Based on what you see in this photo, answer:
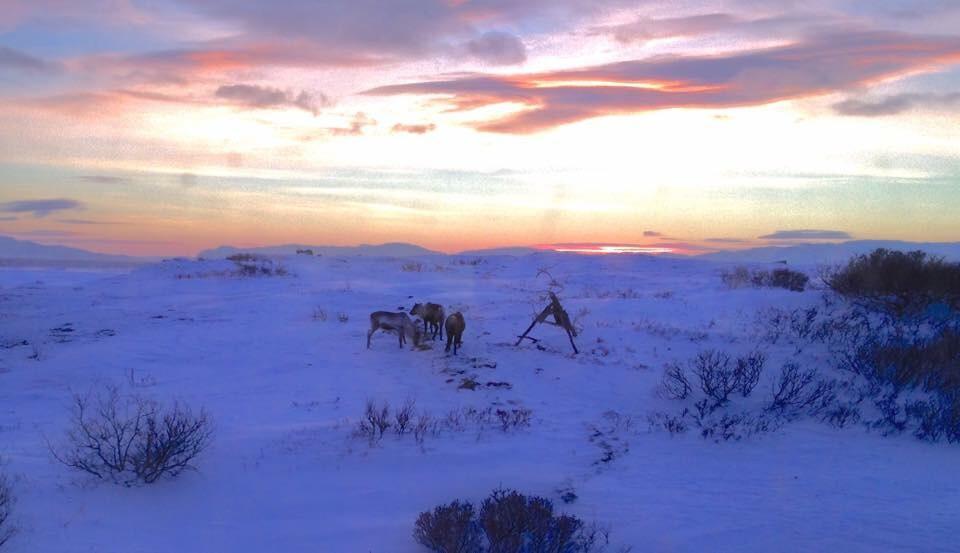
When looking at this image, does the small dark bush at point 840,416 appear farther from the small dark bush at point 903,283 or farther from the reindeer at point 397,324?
the small dark bush at point 903,283

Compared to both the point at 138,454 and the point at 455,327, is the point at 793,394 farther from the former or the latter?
the point at 138,454

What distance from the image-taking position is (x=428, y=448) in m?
8.06

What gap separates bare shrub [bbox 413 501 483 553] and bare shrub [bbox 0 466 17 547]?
A: 313 centimetres

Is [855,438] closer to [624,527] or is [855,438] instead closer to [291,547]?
[624,527]

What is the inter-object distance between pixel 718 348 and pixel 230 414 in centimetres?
870

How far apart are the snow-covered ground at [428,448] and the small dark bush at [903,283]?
1162 mm

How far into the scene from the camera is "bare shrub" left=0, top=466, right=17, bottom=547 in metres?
5.46

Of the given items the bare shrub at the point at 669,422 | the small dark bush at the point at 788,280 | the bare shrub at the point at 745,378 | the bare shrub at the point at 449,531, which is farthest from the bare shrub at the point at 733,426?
the small dark bush at the point at 788,280

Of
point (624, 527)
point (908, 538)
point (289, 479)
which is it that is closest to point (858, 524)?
point (908, 538)

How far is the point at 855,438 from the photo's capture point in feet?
29.1

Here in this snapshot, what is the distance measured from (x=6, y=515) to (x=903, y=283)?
17.1 metres

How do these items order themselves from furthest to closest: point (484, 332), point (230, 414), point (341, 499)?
point (484, 332), point (230, 414), point (341, 499)

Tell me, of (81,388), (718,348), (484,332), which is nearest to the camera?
(81,388)

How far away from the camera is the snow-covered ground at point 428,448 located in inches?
236
